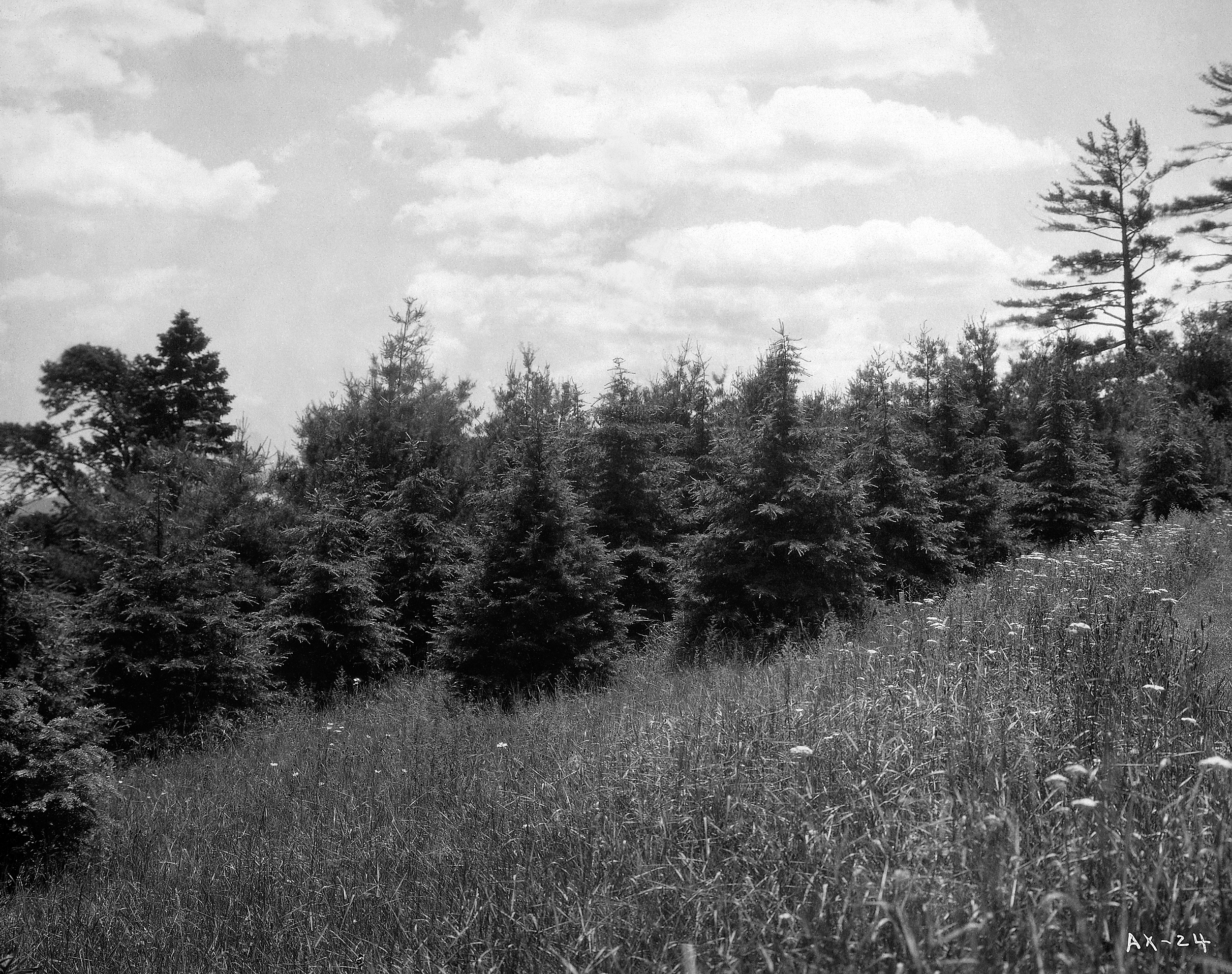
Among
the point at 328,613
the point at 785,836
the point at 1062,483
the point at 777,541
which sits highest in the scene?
the point at 1062,483

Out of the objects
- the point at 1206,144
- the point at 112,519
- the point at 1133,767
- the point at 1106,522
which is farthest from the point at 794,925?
the point at 1206,144

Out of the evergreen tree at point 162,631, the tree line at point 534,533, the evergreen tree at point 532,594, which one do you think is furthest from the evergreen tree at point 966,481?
the evergreen tree at point 162,631

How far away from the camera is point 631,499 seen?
1688cm

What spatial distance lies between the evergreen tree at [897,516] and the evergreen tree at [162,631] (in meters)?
10.6

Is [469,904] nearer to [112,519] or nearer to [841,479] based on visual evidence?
[841,479]

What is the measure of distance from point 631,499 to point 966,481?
7063 millimetres

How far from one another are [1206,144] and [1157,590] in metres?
32.0

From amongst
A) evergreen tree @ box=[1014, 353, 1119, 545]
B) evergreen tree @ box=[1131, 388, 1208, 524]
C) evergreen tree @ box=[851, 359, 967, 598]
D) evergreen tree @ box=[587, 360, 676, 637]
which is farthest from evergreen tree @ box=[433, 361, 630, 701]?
evergreen tree @ box=[1131, 388, 1208, 524]

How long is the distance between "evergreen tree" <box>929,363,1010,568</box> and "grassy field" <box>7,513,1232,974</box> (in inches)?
383

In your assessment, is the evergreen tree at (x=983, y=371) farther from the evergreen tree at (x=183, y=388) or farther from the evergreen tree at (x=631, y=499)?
the evergreen tree at (x=183, y=388)

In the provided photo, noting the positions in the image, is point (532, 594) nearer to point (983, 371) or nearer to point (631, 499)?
point (631, 499)

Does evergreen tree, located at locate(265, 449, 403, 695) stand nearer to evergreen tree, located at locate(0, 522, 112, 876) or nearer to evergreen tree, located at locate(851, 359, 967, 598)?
evergreen tree, located at locate(0, 522, 112, 876)

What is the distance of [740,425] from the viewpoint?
1477 centimetres

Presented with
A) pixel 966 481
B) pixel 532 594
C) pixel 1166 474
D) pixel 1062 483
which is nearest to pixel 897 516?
pixel 966 481
